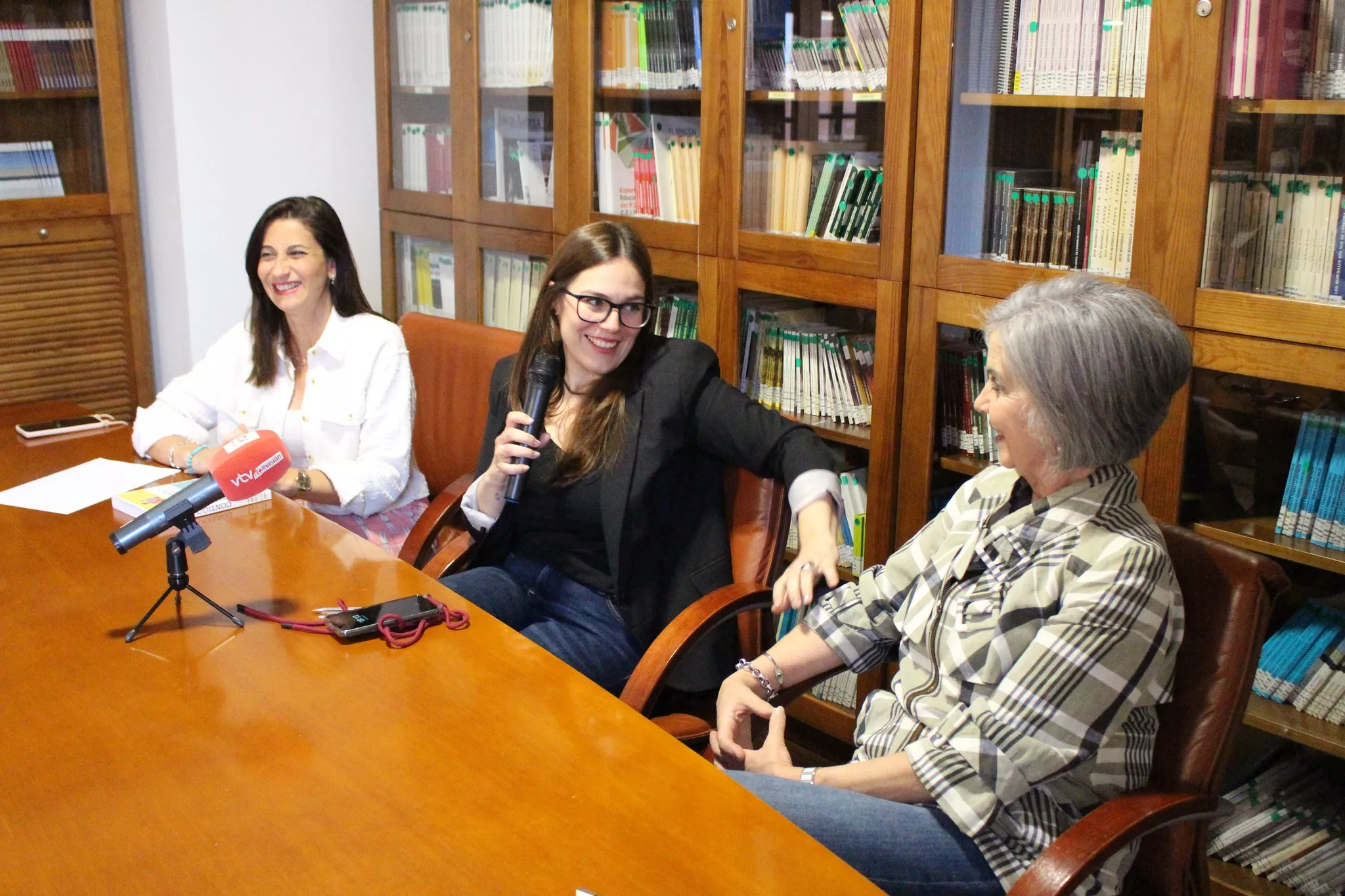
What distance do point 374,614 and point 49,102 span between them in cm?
315

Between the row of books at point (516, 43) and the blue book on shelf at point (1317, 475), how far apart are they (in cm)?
229

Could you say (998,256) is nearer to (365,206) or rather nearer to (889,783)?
(889,783)

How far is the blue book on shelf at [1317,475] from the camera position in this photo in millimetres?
2135

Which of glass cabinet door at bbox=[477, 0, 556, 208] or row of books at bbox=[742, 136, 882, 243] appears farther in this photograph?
glass cabinet door at bbox=[477, 0, 556, 208]

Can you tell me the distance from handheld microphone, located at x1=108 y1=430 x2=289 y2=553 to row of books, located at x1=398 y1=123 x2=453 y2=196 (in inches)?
88.9

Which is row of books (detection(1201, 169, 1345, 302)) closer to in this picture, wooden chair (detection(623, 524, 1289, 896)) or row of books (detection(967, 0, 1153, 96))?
row of books (detection(967, 0, 1153, 96))

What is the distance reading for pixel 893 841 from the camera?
162cm

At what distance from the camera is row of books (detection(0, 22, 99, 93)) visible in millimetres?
4027

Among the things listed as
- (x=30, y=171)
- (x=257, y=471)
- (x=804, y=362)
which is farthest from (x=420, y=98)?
(x=257, y=471)

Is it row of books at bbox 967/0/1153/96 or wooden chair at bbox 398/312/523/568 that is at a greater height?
row of books at bbox 967/0/1153/96

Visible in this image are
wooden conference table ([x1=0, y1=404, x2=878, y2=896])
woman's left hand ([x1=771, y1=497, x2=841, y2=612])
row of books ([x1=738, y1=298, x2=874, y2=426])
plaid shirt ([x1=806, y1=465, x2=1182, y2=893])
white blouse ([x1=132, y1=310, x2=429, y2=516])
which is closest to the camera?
wooden conference table ([x1=0, y1=404, x2=878, y2=896])

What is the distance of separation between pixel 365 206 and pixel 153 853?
353 centimetres

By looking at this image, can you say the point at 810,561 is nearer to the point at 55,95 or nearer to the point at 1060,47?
the point at 1060,47

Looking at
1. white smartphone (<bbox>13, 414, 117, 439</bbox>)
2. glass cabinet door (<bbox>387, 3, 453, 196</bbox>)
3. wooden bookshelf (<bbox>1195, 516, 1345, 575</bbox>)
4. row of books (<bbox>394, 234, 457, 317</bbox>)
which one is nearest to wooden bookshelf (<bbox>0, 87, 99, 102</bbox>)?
glass cabinet door (<bbox>387, 3, 453, 196</bbox>)
